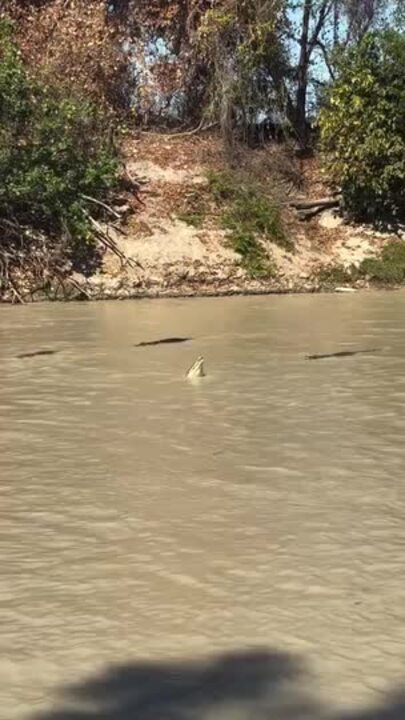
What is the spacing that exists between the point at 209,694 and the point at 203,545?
1626 mm

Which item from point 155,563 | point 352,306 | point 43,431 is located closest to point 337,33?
point 352,306

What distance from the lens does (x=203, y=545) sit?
5180 mm

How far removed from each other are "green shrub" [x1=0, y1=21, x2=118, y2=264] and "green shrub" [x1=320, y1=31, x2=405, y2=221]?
5.87m

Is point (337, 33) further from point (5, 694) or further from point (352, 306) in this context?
point (5, 694)

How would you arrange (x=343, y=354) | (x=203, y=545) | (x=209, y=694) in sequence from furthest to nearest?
(x=343, y=354), (x=203, y=545), (x=209, y=694)

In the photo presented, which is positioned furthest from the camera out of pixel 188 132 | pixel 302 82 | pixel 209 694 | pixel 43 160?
pixel 302 82

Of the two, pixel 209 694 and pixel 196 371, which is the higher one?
pixel 196 371

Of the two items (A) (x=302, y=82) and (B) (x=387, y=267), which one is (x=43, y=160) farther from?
(A) (x=302, y=82)

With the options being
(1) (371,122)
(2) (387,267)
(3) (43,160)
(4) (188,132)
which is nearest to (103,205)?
(3) (43,160)

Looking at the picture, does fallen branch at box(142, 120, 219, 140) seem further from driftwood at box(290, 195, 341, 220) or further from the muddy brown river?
the muddy brown river

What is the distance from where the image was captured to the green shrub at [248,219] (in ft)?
77.0

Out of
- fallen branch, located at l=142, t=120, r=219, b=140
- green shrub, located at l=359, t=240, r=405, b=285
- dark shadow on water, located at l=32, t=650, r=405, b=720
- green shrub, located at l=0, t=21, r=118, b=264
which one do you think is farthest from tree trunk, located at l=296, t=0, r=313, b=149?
dark shadow on water, located at l=32, t=650, r=405, b=720

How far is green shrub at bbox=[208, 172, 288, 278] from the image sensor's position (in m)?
23.5

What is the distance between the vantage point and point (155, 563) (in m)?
4.94
